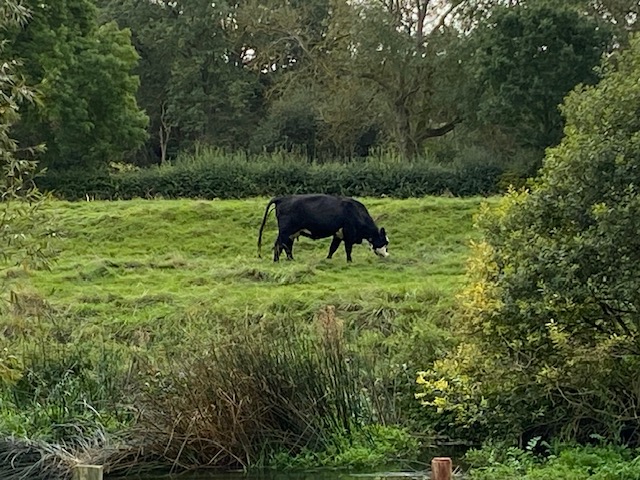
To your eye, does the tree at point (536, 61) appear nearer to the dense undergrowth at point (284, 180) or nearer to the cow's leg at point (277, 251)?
the dense undergrowth at point (284, 180)

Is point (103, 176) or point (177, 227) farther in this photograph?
point (103, 176)

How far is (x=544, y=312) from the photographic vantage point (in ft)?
31.0

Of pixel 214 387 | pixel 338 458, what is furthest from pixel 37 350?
pixel 338 458

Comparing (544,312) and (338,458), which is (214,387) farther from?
(544,312)

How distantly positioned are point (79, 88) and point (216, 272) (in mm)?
19036

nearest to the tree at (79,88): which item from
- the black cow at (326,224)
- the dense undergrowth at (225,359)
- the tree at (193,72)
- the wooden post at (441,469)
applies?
the tree at (193,72)

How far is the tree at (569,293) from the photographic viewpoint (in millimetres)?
9219

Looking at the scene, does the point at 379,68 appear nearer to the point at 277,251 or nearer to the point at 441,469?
the point at 277,251

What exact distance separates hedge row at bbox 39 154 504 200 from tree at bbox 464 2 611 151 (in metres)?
2.77

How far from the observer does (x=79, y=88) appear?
36.6 metres

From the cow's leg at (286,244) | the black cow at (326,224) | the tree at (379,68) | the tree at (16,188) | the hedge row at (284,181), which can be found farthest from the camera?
the tree at (379,68)

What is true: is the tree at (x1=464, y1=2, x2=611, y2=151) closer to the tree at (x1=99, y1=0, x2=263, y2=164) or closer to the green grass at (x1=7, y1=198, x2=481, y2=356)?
the green grass at (x1=7, y1=198, x2=481, y2=356)

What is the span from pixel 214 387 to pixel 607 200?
3965mm

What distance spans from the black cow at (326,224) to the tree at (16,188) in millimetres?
13070
